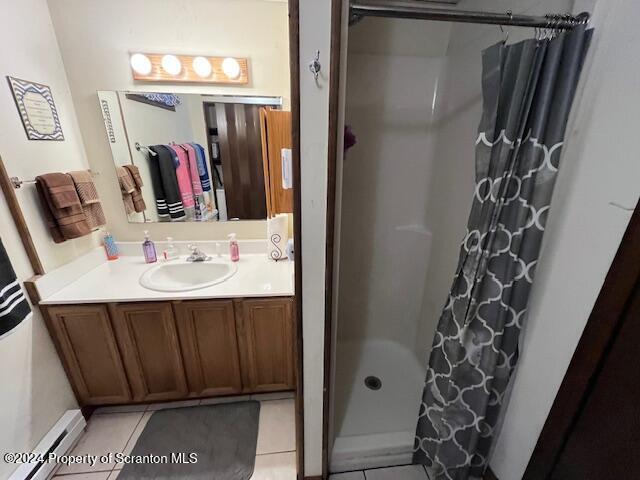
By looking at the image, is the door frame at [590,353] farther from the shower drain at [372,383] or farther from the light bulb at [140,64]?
the light bulb at [140,64]

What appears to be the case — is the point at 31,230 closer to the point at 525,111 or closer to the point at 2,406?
the point at 2,406

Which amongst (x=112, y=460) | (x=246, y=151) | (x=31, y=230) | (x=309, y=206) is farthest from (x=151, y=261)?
(x=309, y=206)

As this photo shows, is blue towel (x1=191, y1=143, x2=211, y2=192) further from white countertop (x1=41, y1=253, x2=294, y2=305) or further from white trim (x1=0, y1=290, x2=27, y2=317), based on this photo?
white trim (x1=0, y1=290, x2=27, y2=317)

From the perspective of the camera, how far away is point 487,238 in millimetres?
917

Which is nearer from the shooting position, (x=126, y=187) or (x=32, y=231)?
(x=32, y=231)

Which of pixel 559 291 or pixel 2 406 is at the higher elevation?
pixel 559 291

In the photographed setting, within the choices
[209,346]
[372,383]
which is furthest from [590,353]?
[209,346]

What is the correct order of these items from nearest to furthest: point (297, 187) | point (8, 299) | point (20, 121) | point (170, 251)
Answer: point (297, 187)
point (8, 299)
point (20, 121)
point (170, 251)

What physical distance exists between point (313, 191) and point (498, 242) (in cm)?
69

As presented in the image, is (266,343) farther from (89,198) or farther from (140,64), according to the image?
(140,64)

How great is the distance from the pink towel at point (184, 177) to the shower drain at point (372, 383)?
166cm

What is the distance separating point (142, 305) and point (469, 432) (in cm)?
164

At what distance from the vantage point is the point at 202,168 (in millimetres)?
1606

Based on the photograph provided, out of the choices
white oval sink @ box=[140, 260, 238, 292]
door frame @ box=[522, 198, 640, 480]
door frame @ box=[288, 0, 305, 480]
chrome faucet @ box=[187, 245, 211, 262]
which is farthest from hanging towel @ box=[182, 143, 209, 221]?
door frame @ box=[522, 198, 640, 480]
